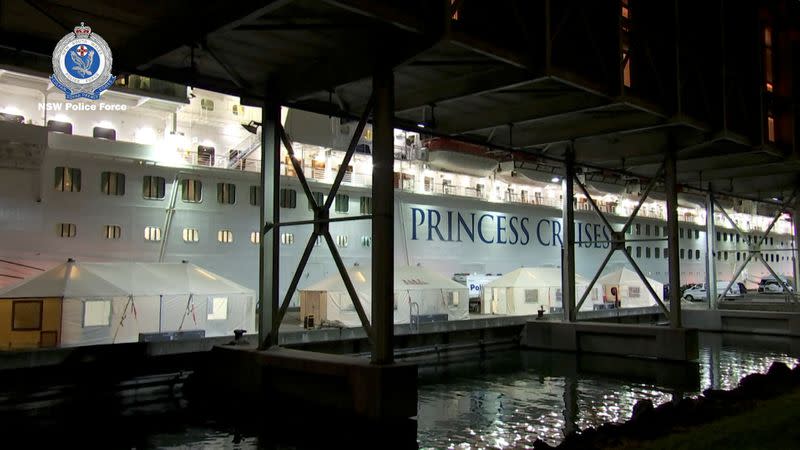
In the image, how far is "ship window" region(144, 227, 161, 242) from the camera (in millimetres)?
25906

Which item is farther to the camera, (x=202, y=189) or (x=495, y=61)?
(x=202, y=189)

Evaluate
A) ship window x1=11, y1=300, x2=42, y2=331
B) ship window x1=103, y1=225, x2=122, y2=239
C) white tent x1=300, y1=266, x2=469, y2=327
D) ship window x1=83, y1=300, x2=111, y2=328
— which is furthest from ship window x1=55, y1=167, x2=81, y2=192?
white tent x1=300, y1=266, x2=469, y2=327

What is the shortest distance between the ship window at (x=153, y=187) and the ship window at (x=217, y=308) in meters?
6.96

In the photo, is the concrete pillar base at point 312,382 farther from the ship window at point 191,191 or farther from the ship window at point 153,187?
the ship window at point 191,191

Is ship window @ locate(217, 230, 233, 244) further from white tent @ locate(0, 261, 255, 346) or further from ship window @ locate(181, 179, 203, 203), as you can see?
white tent @ locate(0, 261, 255, 346)

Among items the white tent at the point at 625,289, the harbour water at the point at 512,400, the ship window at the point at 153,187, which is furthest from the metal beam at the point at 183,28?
the white tent at the point at 625,289

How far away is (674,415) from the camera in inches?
419

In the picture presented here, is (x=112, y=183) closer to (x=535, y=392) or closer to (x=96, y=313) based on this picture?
(x=96, y=313)

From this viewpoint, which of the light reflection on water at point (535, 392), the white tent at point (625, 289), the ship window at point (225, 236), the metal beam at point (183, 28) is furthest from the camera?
the white tent at point (625, 289)

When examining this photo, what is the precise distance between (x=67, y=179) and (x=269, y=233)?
533 inches

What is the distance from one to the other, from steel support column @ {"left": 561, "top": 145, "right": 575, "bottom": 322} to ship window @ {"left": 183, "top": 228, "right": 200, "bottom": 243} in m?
14.9

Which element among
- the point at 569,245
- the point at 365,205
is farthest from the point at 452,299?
the point at 365,205

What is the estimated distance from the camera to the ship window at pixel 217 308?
21.3 meters

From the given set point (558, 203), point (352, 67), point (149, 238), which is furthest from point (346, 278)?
point (558, 203)
